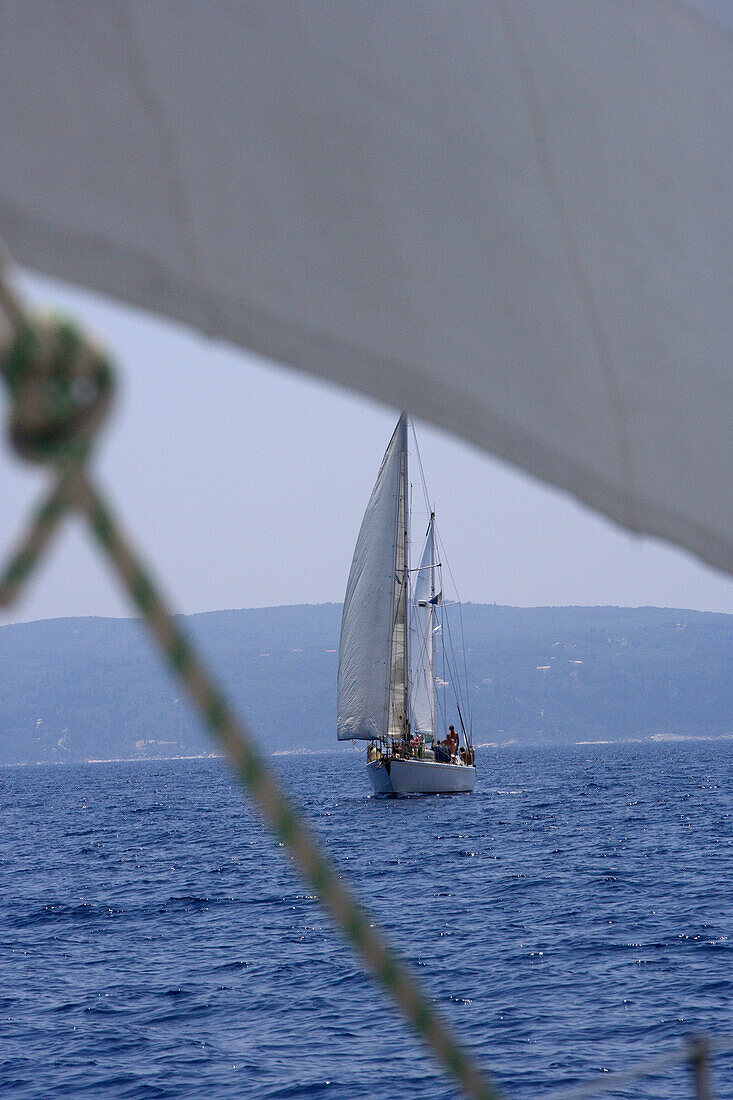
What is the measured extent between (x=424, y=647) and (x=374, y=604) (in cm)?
713

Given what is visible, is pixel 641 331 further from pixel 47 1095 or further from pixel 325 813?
pixel 325 813

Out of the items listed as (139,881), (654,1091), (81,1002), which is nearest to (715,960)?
(654,1091)

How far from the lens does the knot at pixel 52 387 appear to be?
1.31 m

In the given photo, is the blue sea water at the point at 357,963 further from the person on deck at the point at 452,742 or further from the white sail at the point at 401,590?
the person on deck at the point at 452,742

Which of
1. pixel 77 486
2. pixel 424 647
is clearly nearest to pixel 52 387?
pixel 77 486

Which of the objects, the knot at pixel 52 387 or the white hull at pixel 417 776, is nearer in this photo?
the knot at pixel 52 387

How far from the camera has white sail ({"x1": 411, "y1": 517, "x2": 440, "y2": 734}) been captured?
165ft

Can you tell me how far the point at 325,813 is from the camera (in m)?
55.5

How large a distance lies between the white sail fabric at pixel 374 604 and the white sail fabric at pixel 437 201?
43130 mm

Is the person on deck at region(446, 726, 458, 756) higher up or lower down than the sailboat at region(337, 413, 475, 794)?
lower down

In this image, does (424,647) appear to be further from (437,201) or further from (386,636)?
(437,201)

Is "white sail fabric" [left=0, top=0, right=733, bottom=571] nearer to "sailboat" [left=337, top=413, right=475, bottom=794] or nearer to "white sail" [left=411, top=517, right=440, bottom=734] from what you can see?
"sailboat" [left=337, top=413, right=475, bottom=794]

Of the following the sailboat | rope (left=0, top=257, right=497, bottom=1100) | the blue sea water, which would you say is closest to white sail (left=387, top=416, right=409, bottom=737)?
the sailboat

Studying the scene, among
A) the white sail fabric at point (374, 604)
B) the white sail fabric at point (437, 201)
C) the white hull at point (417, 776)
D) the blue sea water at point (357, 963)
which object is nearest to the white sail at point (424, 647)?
the white hull at point (417, 776)
